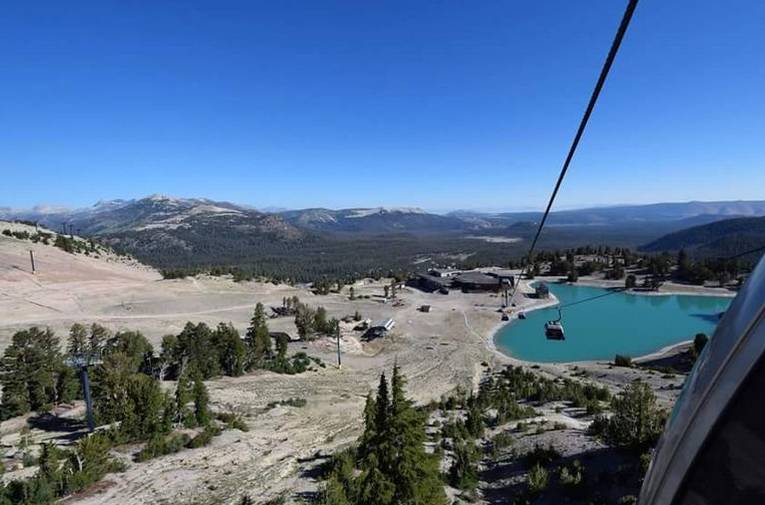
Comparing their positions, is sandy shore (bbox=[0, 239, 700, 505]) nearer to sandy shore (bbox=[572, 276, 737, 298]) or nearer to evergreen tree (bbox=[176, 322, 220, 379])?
evergreen tree (bbox=[176, 322, 220, 379])

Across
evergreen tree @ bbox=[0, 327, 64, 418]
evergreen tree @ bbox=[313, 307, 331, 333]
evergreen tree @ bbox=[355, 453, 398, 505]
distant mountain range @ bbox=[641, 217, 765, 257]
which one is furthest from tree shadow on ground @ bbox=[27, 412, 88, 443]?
distant mountain range @ bbox=[641, 217, 765, 257]

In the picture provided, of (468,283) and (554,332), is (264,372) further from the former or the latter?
(468,283)

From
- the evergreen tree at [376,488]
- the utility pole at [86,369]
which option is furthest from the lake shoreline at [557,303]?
the utility pole at [86,369]

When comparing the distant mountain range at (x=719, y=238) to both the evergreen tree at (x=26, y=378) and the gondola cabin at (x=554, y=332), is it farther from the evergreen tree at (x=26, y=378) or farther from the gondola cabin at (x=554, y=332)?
the evergreen tree at (x=26, y=378)

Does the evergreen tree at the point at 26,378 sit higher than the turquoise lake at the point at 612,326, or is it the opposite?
the evergreen tree at the point at 26,378

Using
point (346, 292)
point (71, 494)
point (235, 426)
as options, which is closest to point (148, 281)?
point (346, 292)

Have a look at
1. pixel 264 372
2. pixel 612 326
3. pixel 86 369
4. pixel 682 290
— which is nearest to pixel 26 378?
pixel 86 369
